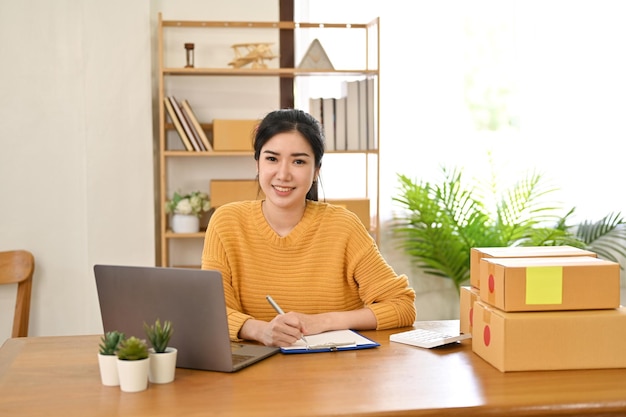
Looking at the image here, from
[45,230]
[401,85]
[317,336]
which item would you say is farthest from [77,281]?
[317,336]

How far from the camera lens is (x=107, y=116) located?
13.8ft

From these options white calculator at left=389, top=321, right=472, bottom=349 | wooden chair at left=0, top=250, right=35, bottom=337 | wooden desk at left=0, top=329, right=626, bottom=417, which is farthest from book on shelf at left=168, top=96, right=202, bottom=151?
wooden desk at left=0, top=329, right=626, bottom=417

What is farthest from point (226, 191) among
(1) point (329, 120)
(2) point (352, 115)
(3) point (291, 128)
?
(3) point (291, 128)

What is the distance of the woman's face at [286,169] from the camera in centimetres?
254

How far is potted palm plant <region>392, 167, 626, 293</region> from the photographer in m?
4.56

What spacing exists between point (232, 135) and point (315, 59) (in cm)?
55

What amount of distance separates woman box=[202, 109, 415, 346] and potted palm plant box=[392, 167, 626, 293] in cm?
198

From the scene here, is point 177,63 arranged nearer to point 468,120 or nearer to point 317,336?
point 468,120

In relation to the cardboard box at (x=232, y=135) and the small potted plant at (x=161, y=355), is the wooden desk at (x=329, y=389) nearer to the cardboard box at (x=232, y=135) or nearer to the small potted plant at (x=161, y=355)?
the small potted plant at (x=161, y=355)

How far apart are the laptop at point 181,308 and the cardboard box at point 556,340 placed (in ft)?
1.87

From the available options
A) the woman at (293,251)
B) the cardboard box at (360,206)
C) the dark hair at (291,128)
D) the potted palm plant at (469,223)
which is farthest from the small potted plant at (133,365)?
the potted palm plant at (469,223)

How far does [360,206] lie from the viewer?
4352mm

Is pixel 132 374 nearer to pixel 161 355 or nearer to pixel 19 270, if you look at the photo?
pixel 161 355

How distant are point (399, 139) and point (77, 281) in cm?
185
